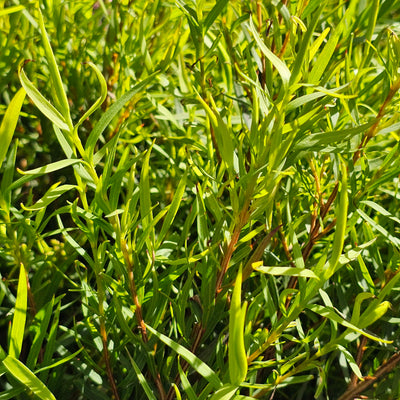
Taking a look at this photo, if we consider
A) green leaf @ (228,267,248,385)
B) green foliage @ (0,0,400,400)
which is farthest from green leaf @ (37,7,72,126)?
green leaf @ (228,267,248,385)

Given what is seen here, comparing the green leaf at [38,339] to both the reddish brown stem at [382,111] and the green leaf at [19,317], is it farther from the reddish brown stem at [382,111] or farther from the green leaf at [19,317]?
the reddish brown stem at [382,111]

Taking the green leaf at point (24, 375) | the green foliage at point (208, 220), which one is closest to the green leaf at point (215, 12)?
the green foliage at point (208, 220)

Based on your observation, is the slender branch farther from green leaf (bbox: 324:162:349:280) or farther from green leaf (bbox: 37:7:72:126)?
green leaf (bbox: 37:7:72:126)

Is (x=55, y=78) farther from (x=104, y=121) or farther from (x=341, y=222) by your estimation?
(x=341, y=222)

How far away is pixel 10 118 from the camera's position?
0.81ft

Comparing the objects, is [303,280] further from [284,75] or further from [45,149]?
[45,149]

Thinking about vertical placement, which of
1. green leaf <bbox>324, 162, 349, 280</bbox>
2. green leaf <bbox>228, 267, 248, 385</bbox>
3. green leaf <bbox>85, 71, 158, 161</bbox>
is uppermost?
green leaf <bbox>85, 71, 158, 161</bbox>

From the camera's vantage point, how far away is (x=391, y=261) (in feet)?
1.23

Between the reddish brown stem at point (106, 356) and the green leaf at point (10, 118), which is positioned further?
the reddish brown stem at point (106, 356)

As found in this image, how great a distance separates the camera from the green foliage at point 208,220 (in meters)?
0.27

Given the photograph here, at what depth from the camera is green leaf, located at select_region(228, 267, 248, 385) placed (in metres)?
0.22

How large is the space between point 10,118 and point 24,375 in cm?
13

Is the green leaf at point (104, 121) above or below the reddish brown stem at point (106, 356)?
above

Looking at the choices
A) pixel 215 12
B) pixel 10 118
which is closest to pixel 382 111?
pixel 215 12
